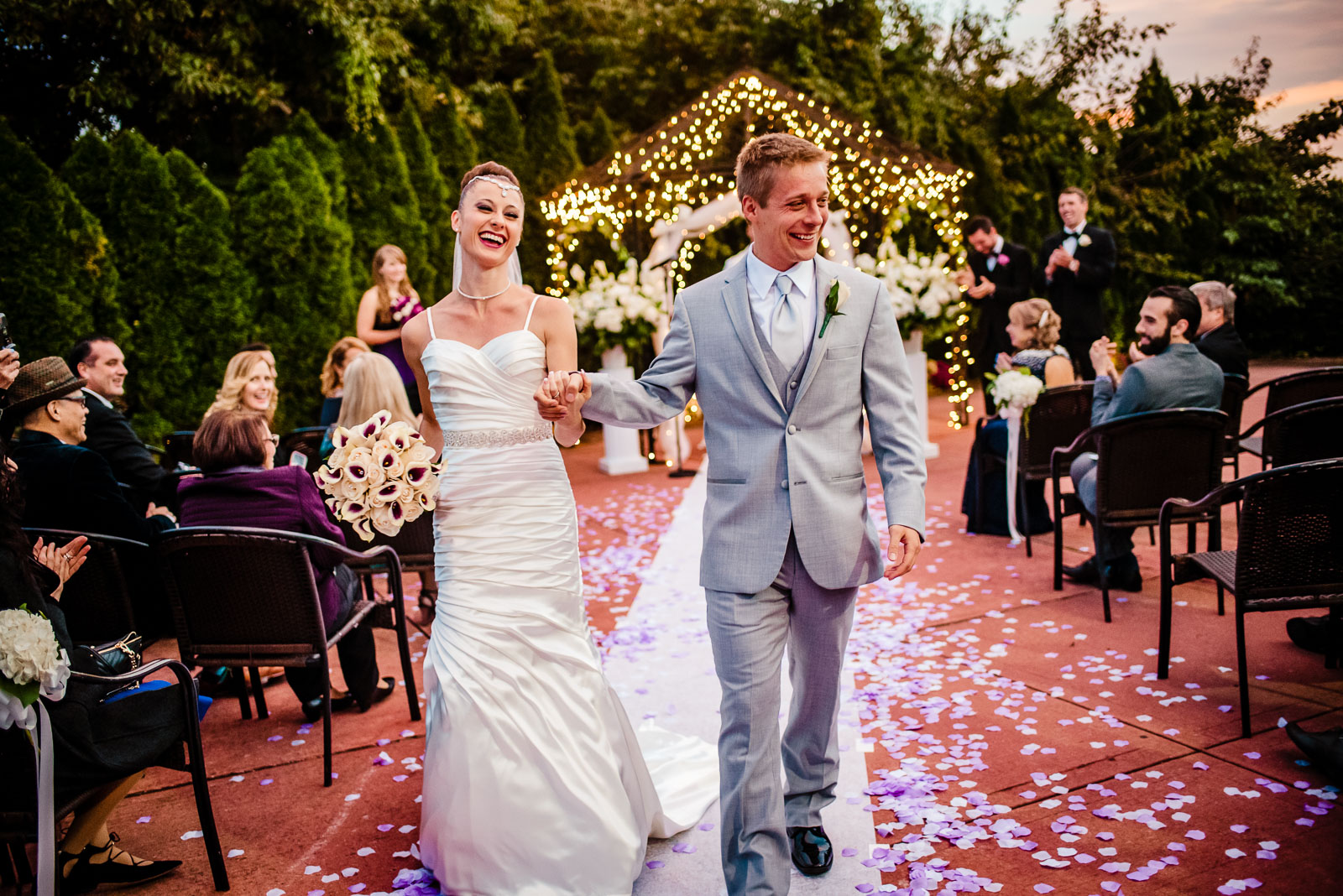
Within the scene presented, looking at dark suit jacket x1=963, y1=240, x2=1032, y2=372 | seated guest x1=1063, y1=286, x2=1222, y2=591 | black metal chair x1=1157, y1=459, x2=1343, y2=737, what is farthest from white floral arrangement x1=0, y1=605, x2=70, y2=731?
dark suit jacket x1=963, y1=240, x2=1032, y2=372

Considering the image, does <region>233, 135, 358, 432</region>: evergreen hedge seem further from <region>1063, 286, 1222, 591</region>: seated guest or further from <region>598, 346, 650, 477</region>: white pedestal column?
<region>1063, 286, 1222, 591</region>: seated guest

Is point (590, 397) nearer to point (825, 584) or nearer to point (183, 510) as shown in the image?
point (825, 584)

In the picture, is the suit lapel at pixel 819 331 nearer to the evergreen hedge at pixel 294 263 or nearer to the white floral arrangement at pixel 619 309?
the white floral arrangement at pixel 619 309

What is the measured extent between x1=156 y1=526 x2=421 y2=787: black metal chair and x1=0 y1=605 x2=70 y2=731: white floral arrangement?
1127 mm

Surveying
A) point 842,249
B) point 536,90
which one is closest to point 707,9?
point 536,90

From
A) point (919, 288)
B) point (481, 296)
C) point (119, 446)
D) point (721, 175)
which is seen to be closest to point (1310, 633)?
point (481, 296)

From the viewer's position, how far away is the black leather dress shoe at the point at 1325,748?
3080 mm

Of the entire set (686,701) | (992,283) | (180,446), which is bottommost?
(686,701)

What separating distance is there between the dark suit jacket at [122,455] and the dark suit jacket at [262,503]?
131cm

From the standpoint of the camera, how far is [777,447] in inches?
104

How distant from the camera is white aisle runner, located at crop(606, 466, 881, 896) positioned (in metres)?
2.84

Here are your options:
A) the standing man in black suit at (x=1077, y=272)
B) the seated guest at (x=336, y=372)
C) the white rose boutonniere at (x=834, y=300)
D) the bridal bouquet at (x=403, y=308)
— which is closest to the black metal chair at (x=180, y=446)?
the seated guest at (x=336, y=372)

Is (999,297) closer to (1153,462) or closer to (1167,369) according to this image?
(1167,369)

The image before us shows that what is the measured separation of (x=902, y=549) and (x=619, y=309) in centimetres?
742
